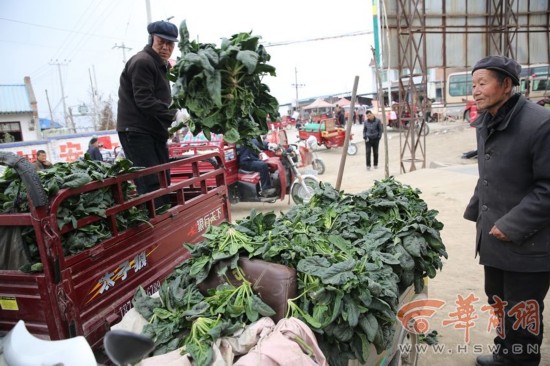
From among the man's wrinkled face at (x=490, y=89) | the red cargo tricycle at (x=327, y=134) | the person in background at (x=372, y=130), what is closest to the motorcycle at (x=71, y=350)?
the man's wrinkled face at (x=490, y=89)

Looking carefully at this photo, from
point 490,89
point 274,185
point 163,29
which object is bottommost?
point 274,185

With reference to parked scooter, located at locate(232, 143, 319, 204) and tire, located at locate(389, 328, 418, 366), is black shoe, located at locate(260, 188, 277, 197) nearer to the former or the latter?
parked scooter, located at locate(232, 143, 319, 204)

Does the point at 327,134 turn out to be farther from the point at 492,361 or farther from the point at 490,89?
the point at 490,89

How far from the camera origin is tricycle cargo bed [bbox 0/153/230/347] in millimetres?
1990

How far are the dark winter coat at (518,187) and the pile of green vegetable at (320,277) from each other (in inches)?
16.6

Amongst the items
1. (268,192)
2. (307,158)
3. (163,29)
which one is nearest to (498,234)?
(163,29)

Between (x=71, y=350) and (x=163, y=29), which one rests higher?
(x=163, y=29)

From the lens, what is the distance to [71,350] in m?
1.42

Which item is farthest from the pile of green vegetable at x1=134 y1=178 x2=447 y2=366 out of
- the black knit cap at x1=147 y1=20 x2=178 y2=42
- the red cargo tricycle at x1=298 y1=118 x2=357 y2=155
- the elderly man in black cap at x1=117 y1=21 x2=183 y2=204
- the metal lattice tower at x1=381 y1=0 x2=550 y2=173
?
the red cargo tricycle at x1=298 y1=118 x2=357 y2=155

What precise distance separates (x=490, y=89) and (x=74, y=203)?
2.72m

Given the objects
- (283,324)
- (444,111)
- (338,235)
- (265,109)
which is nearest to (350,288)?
(283,324)

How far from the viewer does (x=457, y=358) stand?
3260mm

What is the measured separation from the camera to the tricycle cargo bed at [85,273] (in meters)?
1.99

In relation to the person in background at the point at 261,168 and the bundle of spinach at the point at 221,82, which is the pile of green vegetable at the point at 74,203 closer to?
the bundle of spinach at the point at 221,82
